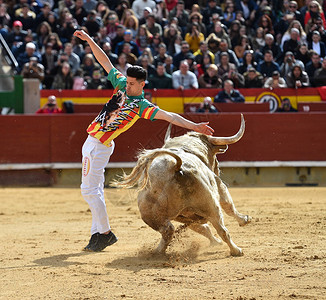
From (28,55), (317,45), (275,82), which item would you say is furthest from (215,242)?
(317,45)

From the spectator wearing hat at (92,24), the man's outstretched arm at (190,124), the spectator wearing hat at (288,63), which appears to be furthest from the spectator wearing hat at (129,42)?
the man's outstretched arm at (190,124)

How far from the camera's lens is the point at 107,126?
5875 millimetres

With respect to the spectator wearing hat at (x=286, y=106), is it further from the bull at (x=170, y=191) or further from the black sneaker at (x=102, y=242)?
the bull at (x=170, y=191)

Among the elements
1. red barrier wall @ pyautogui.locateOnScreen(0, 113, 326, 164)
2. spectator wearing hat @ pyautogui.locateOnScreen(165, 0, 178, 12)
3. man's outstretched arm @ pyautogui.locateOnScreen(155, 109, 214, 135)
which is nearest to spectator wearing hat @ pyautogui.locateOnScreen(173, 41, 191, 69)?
red barrier wall @ pyautogui.locateOnScreen(0, 113, 326, 164)

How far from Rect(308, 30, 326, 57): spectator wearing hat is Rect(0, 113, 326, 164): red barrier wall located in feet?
8.42

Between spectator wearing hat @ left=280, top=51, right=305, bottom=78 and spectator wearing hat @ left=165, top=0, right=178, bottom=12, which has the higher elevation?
spectator wearing hat @ left=165, top=0, right=178, bottom=12

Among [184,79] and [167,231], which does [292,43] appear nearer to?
[184,79]

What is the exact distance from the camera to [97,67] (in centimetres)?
1354

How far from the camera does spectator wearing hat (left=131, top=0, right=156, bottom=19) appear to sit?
15.6 m

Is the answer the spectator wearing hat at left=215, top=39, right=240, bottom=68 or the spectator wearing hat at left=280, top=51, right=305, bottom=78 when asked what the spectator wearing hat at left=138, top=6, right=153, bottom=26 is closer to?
the spectator wearing hat at left=215, top=39, right=240, bottom=68

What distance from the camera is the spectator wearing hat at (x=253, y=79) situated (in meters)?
13.5

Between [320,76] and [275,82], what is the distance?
973mm

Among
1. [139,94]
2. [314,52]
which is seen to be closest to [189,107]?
[314,52]

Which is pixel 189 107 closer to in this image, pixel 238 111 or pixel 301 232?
pixel 238 111
